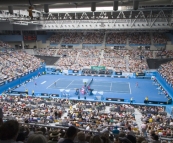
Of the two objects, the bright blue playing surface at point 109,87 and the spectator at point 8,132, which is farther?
the bright blue playing surface at point 109,87

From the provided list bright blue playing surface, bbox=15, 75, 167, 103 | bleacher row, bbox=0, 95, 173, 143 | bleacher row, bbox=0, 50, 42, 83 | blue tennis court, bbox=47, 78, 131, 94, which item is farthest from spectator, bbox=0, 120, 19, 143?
bleacher row, bbox=0, 50, 42, 83

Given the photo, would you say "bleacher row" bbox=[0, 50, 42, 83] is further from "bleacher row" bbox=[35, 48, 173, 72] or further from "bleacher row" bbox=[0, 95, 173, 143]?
"bleacher row" bbox=[0, 95, 173, 143]

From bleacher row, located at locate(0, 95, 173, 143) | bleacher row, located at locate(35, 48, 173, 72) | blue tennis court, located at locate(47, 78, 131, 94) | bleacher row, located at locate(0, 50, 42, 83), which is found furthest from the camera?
bleacher row, located at locate(35, 48, 173, 72)

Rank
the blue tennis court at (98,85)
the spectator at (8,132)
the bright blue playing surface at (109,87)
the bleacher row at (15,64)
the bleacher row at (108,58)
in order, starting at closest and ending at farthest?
the spectator at (8,132) → the bright blue playing surface at (109,87) → the blue tennis court at (98,85) → the bleacher row at (15,64) → the bleacher row at (108,58)

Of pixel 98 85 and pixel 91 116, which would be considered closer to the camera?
pixel 91 116

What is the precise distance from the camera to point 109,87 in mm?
30984

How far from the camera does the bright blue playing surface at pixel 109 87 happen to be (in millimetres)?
26344

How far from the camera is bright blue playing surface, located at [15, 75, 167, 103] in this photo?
86.4 feet

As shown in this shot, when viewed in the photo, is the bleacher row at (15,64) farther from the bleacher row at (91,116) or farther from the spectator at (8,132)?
the spectator at (8,132)

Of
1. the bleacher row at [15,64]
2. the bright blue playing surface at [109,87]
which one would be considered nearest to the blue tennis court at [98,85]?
the bright blue playing surface at [109,87]

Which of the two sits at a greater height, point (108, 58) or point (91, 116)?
point (108, 58)

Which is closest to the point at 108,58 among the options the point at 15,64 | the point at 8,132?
the point at 15,64

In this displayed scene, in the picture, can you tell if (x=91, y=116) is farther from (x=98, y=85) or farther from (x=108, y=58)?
(x=108, y=58)

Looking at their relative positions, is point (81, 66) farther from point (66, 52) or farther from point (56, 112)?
point (56, 112)
